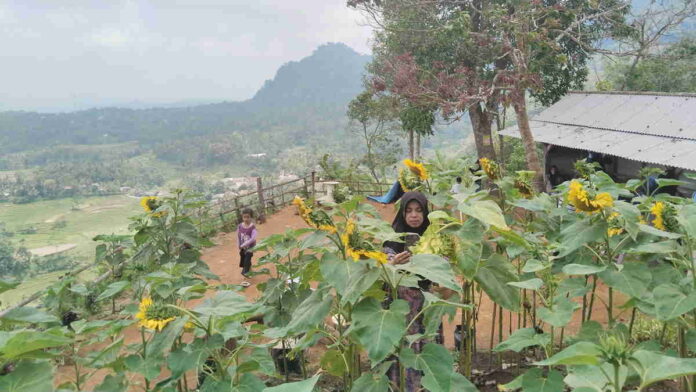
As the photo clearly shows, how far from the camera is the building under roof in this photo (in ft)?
19.4

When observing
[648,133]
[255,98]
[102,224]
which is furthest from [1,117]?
[648,133]

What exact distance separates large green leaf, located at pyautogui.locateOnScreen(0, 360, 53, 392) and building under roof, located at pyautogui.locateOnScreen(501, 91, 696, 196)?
5.76m

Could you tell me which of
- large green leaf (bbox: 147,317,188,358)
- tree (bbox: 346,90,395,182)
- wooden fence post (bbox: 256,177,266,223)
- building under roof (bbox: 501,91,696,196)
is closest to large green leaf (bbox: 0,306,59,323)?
large green leaf (bbox: 147,317,188,358)

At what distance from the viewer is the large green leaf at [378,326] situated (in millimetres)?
1120

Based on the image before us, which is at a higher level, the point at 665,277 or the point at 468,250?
→ the point at 468,250

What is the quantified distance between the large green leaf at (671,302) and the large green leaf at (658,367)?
0.35 meters

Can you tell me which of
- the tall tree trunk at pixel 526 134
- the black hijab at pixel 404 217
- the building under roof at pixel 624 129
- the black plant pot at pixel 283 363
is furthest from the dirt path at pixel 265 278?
the tall tree trunk at pixel 526 134

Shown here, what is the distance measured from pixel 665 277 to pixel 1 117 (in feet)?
314

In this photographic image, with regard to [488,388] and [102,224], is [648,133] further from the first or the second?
[102,224]

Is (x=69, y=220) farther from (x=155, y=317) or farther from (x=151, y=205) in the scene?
(x=155, y=317)

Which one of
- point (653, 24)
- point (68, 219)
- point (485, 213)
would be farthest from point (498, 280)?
point (68, 219)

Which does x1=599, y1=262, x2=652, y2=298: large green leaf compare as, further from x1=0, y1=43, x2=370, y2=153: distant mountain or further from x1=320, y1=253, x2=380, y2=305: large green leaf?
x1=0, y1=43, x2=370, y2=153: distant mountain

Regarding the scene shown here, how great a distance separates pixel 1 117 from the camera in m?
78.4

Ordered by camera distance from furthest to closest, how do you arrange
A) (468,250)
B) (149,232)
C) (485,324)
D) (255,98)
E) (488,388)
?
(255,98)
(485,324)
(149,232)
(488,388)
(468,250)
